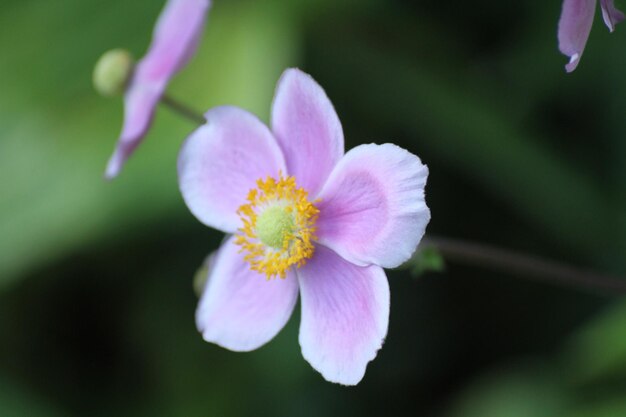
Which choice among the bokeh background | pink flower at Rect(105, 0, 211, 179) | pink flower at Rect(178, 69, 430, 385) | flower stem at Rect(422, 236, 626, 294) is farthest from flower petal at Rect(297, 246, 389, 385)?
the bokeh background

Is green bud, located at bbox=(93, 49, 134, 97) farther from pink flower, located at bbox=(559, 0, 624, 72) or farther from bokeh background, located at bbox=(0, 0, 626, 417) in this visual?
pink flower, located at bbox=(559, 0, 624, 72)

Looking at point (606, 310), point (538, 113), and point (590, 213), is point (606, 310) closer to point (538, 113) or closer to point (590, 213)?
point (590, 213)

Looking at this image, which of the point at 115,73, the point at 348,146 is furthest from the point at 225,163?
the point at 348,146

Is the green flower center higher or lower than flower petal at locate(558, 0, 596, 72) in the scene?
lower

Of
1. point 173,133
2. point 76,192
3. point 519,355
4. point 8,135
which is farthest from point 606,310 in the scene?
point 8,135

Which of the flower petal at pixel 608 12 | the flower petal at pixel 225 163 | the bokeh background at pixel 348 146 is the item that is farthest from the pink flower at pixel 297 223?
the bokeh background at pixel 348 146
